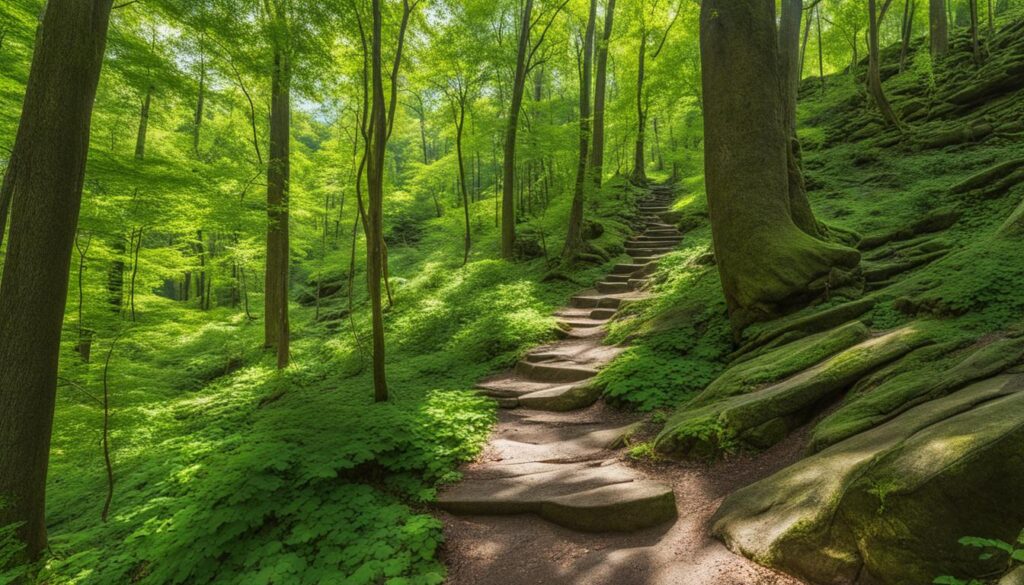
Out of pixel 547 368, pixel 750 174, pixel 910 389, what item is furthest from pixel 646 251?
pixel 910 389

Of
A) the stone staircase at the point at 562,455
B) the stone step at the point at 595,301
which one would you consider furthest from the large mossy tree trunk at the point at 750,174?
the stone step at the point at 595,301

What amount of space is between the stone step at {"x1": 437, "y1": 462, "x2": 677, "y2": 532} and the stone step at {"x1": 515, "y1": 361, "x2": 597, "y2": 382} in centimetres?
224

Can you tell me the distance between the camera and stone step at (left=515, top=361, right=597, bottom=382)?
6.37m

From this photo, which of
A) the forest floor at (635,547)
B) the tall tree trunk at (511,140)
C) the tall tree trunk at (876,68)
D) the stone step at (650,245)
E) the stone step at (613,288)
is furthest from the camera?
the tall tree trunk at (511,140)

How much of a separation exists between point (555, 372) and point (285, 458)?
12.7 ft

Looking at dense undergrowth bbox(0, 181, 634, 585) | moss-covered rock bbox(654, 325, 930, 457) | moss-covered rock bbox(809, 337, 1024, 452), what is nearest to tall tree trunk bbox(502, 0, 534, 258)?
dense undergrowth bbox(0, 181, 634, 585)

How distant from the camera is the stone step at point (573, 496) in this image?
3117 millimetres

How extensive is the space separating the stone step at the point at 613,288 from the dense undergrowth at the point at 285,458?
69cm

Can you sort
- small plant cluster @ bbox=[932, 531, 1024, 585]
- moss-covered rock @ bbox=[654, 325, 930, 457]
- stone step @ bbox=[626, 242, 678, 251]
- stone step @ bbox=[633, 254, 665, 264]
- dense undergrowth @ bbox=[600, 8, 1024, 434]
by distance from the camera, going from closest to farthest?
small plant cluster @ bbox=[932, 531, 1024, 585] < moss-covered rock @ bbox=[654, 325, 930, 457] < dense undergrowth @ bbox=[600, 8, 1024, 434] < stone step @ bbox=[633, 254, 665, 264] < stone step @ bbox=[626, 242, 678, 251]

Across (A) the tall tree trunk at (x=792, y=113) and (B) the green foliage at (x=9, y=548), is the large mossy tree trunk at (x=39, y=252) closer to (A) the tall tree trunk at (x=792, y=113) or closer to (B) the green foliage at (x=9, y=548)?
(B) the green foliage at (x=9, y=548)

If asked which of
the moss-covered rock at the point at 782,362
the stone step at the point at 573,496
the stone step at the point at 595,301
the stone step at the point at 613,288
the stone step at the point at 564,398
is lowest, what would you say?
the stone step at the point at 573,496

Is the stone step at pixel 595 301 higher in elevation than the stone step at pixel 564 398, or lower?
higher

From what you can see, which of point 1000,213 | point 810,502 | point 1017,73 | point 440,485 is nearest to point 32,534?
point 440,485

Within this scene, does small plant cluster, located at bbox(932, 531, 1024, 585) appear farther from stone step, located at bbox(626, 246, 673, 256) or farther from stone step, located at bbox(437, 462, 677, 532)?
stone step, located at bbox(626, 246, 673, 256)
